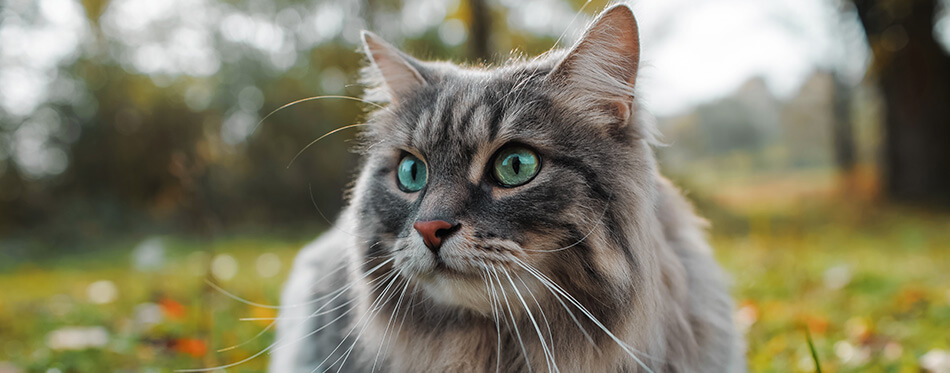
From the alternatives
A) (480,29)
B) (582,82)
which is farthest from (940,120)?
(582,82)

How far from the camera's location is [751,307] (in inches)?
131

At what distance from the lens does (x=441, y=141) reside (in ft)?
5.39

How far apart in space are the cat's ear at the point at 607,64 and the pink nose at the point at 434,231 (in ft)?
1.87

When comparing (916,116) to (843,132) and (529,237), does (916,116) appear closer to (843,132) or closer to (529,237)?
(843,132)

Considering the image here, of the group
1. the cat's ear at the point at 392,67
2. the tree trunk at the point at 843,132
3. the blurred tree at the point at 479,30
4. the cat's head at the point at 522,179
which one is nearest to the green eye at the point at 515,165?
the cat's head at the point at 522,179

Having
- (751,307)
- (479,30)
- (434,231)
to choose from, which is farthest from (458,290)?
(479,30)

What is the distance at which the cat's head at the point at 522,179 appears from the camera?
57.2 inches

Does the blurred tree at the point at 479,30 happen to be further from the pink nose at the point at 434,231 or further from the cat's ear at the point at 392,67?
the pink nose at the point at 434,231

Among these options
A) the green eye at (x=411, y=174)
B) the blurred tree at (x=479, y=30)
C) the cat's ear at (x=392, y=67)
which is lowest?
the green eye at (x=411, y=174)

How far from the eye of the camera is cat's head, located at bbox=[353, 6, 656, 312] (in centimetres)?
145

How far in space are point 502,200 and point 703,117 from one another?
23.7ft

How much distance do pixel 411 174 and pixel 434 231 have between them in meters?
0.38

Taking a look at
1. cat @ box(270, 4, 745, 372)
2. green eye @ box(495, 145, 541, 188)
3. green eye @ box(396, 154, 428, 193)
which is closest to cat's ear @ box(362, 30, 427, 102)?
cat @ box(270, 4, 745, 372)

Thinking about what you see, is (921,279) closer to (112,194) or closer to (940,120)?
(940,120)
